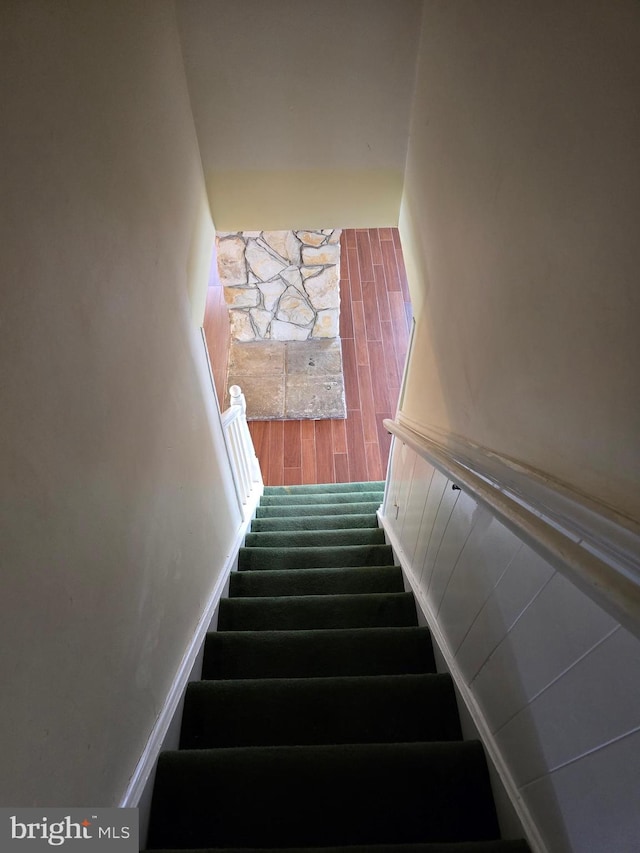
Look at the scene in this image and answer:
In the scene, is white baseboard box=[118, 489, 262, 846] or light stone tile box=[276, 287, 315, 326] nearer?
white baseboard box=[118, 489, 262, 846]

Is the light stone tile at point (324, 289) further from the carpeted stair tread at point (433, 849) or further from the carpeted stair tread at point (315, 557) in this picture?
the carpeted stair tread at point (433, 849)

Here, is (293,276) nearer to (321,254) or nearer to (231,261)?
(321,254)

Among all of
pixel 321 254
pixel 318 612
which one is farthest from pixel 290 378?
pixel 318 612

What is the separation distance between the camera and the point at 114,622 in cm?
95

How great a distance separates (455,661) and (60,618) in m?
1.10

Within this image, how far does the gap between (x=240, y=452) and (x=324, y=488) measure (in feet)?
2.98

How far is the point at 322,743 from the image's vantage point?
1259 millimetres

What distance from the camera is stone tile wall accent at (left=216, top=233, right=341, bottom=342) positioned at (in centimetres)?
420

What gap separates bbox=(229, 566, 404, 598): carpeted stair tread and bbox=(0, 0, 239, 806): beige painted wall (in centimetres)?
63

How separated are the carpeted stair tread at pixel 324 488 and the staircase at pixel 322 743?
1423 mm

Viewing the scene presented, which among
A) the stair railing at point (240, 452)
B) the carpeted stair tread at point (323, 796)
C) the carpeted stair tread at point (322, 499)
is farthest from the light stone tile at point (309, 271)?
the carpeted stair tread at point (323, 796)

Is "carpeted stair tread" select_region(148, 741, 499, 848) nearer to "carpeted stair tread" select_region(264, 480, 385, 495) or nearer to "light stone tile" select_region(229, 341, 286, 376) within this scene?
"carpeted stair tread" select_region(264, 480, 385, 495)

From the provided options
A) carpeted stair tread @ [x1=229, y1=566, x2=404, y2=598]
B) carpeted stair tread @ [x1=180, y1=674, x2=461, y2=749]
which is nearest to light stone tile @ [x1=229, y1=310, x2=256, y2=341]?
carpeted stair tread @ [x1=229, y1=566, x2=404, y2=598]

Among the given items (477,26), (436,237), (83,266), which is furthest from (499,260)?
(83,266)
